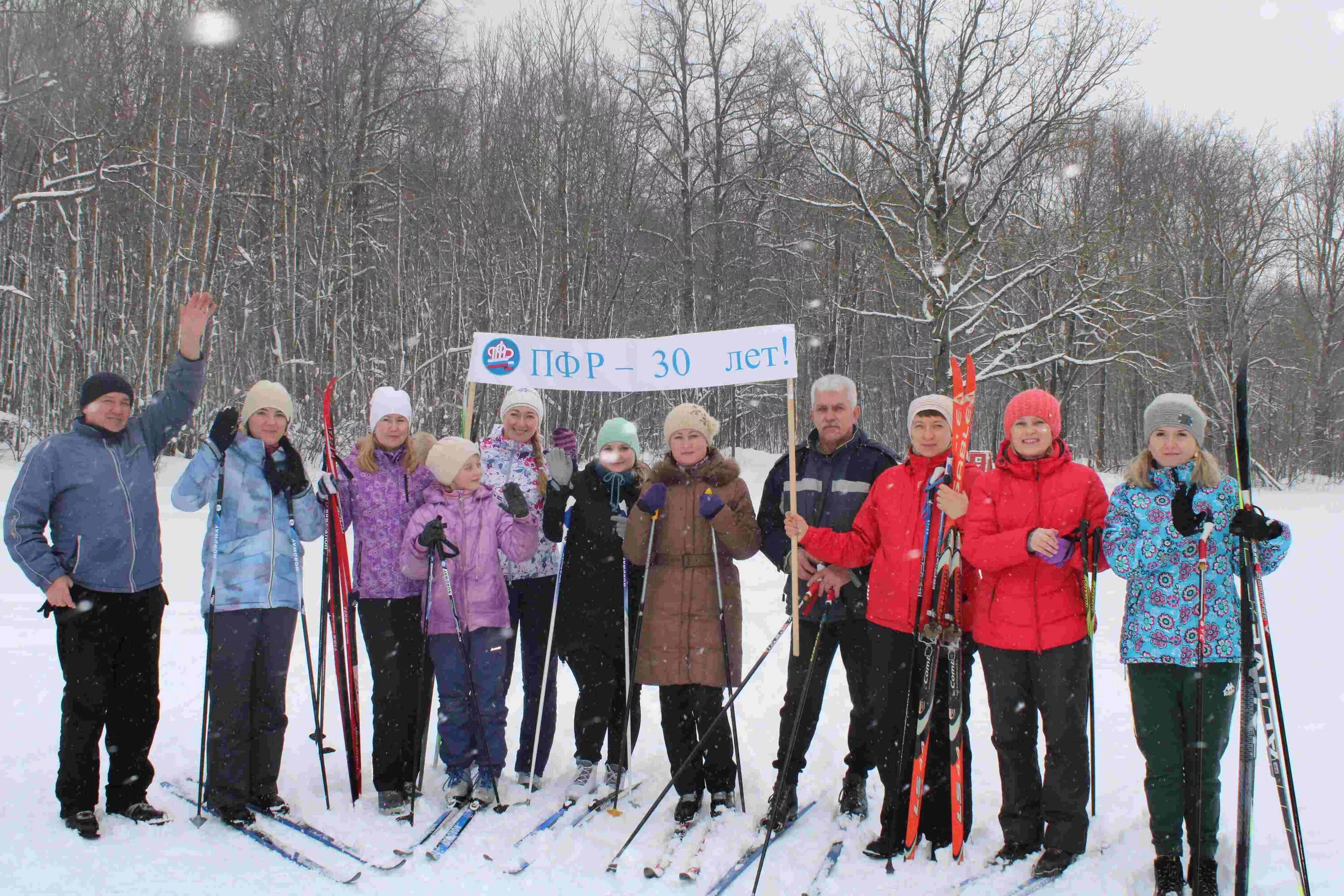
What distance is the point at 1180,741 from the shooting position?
9.76 ft

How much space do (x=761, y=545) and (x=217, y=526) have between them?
2.43 meters

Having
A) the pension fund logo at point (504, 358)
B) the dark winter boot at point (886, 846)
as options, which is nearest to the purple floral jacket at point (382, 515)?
the pension fund logo at point (504, 358)

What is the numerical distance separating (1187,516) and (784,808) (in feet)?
6.48

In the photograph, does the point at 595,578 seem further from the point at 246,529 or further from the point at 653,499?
the point at 246,529

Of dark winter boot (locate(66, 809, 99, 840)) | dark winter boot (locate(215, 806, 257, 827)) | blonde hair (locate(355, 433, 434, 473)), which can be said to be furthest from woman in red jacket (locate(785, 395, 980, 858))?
dark winter boot (locate(66, 809, 99, 840))

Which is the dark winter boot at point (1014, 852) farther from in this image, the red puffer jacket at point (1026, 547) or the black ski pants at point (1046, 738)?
the red puffer jacket at point (1026, 547)

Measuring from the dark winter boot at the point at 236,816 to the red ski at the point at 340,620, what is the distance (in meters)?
0.44

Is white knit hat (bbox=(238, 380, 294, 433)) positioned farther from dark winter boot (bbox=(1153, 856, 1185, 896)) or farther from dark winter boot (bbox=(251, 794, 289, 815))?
dark winter boot (bbox=(1153, 856, 1185, 896))

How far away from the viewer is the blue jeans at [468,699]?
386cm

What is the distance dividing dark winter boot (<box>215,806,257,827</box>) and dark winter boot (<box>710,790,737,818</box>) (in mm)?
1970

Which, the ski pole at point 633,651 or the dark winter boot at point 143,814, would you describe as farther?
the ski pole at point 633,651

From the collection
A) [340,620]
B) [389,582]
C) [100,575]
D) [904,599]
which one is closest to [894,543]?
[904,599]

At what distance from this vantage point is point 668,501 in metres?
3.86

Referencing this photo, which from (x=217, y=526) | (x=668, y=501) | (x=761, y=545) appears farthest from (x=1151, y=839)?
(x=217, y=526)
